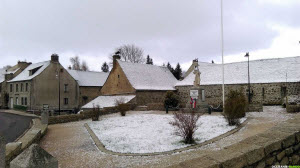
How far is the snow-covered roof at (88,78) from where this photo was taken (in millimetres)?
45612

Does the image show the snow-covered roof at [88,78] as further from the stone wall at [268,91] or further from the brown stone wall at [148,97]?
the stone wall at [268,91]

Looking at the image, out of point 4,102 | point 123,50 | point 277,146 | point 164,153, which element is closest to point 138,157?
point 164,153

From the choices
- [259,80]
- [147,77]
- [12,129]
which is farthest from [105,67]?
[12,129]

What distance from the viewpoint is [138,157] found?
8.23 m

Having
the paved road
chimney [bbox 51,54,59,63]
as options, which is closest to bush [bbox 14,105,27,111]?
chimney [bbox 51,54,59,63]

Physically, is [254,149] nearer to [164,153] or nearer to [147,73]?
[164,153]

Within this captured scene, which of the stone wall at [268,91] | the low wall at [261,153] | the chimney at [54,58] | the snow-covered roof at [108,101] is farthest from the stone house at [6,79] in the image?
the low wall at [261,153]

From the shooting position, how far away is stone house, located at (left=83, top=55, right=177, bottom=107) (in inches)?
1278

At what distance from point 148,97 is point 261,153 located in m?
28.7

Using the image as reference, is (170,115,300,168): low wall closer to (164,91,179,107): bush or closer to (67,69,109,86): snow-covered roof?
(164,91,179,107): bush

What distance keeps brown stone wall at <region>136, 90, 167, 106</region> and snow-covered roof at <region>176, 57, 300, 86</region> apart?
4.26 meters

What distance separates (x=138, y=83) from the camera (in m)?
33.7

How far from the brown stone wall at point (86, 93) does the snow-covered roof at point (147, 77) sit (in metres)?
11.6

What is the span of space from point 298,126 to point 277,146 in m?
1.53
